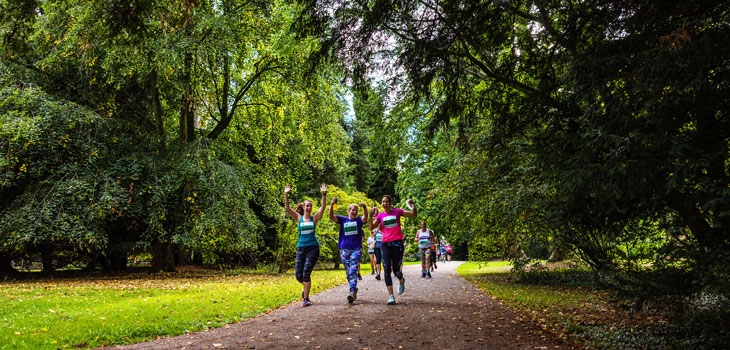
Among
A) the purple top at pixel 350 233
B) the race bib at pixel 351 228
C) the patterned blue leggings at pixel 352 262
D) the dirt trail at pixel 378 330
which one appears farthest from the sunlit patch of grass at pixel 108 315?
the race bib at pixel 351 228

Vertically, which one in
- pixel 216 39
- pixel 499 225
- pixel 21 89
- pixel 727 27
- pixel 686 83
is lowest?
pixel 499 225

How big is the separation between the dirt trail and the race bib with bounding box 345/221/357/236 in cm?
135

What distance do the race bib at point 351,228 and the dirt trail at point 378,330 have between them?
4.44ft

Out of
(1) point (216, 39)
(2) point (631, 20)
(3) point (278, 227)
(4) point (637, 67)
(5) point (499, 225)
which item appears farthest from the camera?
(3) point (278, 227)

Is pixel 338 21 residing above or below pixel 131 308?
above

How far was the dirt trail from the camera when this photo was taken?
5.46m

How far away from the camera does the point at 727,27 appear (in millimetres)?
3889

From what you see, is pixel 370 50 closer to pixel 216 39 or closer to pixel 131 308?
pixel 131 308

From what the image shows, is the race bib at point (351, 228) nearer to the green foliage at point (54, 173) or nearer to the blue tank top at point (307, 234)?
the blue tank top at point (307, 234)

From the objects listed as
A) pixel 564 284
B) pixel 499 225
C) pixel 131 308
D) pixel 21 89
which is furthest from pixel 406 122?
pixel 21 89

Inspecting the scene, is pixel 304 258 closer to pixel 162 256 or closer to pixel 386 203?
pixel 386 203

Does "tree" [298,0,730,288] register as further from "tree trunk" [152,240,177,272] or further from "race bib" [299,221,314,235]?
"tree trunk" [152,240,177,272]

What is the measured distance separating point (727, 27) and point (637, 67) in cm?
70

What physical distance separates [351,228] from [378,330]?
3430mm
